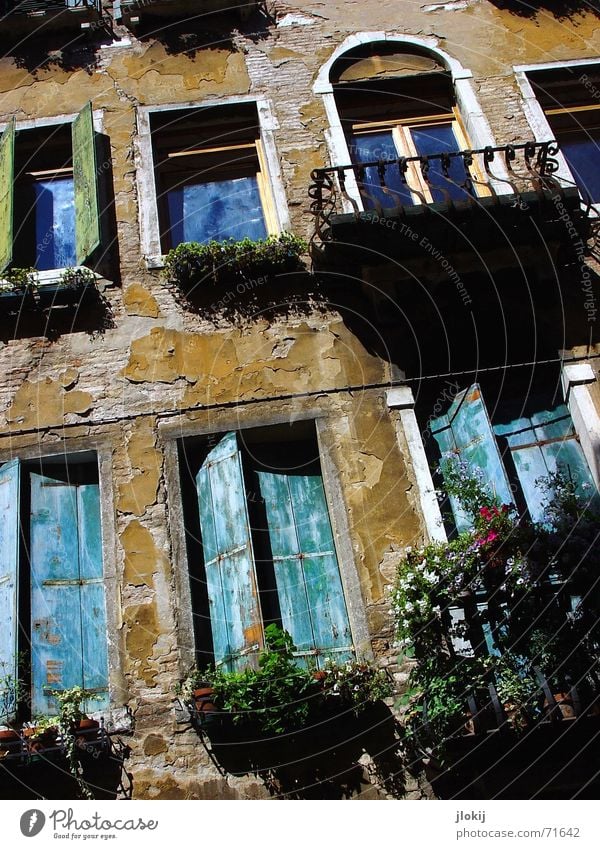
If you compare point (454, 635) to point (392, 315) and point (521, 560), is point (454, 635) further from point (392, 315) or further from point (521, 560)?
point (392, 315)

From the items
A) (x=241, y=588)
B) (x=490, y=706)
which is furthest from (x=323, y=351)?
(x=490, y=706)

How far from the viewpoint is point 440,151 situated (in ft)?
28.7

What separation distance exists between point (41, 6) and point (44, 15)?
14cm

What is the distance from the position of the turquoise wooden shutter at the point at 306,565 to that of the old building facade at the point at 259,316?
24 mm

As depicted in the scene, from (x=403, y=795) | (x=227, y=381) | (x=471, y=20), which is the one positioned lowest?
(x=403, y=795)

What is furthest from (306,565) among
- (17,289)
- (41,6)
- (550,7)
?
(550,7)

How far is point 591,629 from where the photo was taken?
18.7ft

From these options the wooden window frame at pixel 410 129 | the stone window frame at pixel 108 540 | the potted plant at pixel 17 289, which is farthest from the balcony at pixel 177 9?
the stone window frame at pixel 108 540

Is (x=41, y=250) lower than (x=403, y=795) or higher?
higher

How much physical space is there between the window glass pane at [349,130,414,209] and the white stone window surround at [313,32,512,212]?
149mm

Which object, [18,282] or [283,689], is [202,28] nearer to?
[18,282]

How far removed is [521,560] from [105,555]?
2.95 meters

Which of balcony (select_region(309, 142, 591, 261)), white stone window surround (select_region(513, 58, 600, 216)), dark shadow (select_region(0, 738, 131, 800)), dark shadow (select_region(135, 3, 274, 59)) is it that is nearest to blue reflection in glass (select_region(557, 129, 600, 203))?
white stone window surround (select_region(513, 58, 600, 216))

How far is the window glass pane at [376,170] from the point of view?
8.25 metres
